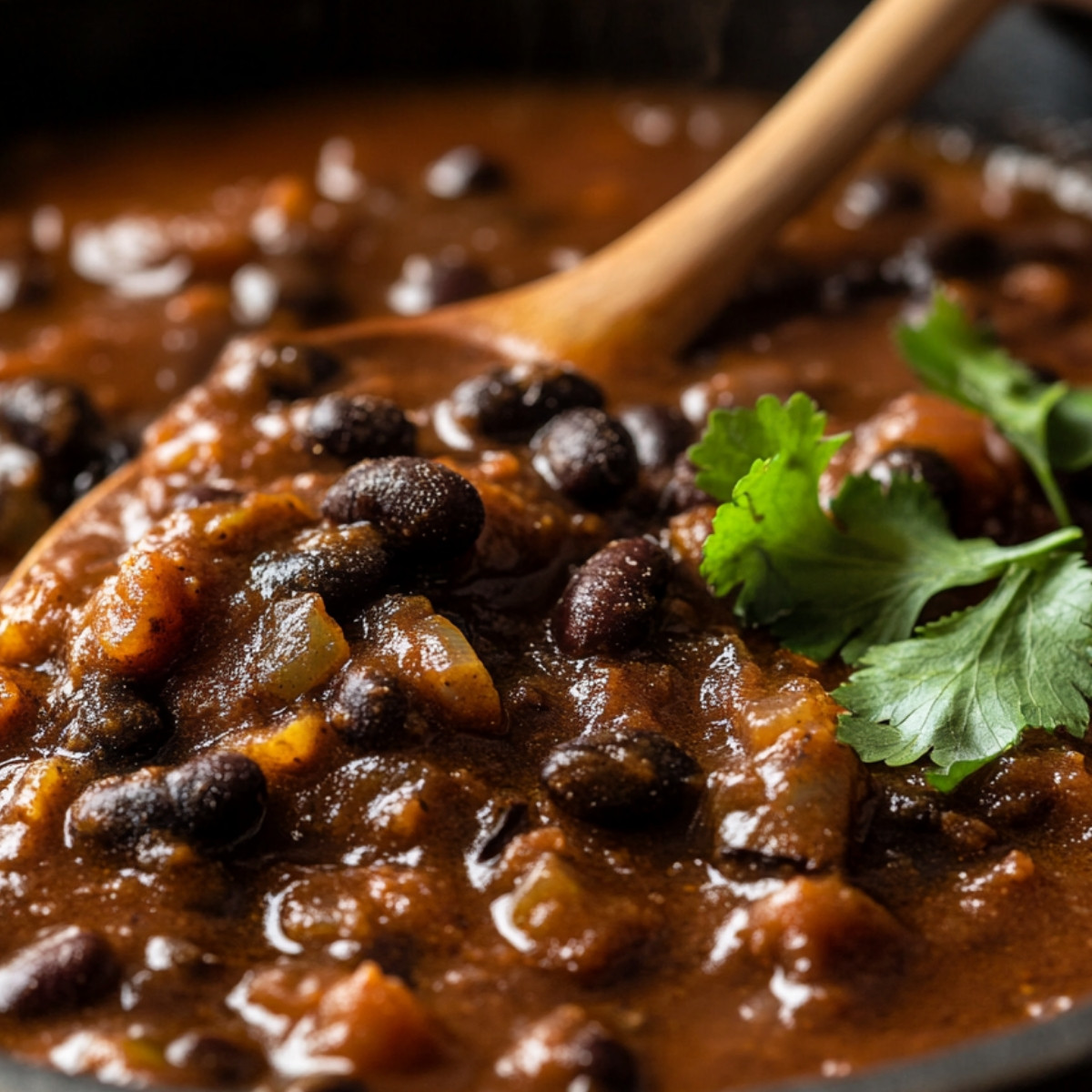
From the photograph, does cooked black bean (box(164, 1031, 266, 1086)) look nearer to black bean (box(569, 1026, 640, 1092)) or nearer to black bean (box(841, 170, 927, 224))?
black bean (box(569, 1026, 640, 1092))

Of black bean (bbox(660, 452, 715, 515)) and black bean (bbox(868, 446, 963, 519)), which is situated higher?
black bean (bbox(868, 446, 963, 519))

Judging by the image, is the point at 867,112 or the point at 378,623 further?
the point at 867,112

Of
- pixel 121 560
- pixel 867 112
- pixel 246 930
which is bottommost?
pixel 246 930

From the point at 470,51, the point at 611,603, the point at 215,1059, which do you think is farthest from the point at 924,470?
the point at 470,51

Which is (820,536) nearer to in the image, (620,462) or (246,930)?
(620,462)

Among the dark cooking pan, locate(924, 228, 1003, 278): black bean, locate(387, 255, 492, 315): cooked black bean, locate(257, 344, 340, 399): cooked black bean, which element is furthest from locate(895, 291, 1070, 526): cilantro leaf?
the dark cooking pan

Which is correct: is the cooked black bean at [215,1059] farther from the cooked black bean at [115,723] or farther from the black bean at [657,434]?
the black bean at [657,434]

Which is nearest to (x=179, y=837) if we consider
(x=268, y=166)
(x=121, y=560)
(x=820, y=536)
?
(x=121, y=560)
